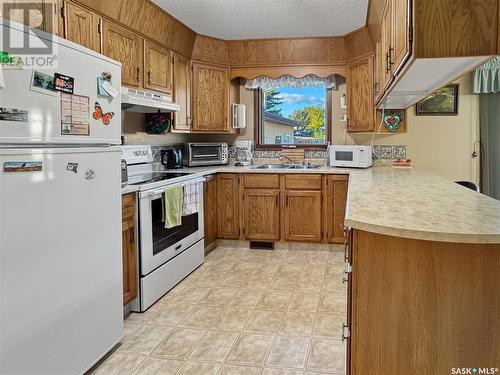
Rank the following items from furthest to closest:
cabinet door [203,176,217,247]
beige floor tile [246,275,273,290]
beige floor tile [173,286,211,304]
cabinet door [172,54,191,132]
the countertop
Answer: cabinet door [203,176,217,247]
cabinet door [172,54,191,132]
beige floor tile [246,275,273,290]
beige floor tile [173,286,211,304]
the countertop

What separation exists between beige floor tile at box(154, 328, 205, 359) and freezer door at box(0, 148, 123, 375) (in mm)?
279

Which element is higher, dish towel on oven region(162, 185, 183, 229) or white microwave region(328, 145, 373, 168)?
white microwave region(328, 145, 373, 168)

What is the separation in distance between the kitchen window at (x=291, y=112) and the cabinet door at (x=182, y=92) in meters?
0.90

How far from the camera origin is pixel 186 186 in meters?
3.42

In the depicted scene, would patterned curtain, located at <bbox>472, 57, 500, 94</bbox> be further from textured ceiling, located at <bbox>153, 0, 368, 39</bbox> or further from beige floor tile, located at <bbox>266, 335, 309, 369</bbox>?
beige floor tile, located at <bbox>266, 335, 309, 369</bbox>

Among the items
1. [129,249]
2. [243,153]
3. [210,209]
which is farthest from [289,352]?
[243,153]

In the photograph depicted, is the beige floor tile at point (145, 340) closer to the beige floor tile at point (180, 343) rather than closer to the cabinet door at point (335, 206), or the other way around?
the beige floor tile at point (180, 343)

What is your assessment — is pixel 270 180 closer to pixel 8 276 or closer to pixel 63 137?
pixel 63 137

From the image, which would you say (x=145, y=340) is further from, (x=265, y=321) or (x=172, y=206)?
(x=172, y=206)

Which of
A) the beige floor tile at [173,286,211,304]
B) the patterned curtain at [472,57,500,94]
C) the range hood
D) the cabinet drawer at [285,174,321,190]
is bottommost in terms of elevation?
the beige floor tile at [173,286,211,304]

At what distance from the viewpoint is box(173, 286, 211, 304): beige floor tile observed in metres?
3.01

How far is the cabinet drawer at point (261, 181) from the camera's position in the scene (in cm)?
434

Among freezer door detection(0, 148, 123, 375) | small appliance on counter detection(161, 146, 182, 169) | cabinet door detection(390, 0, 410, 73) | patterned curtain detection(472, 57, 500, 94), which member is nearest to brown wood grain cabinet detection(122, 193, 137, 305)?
freezer door detection(0, 148, 123, 375)

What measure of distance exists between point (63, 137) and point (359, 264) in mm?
1342
